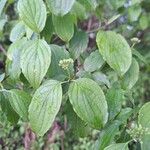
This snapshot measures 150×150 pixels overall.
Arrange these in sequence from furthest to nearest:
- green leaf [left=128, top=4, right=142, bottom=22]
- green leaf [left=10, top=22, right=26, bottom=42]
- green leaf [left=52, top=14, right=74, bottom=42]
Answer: green leaf [left=128, top=4, right=142, bottom=22], green leaf [left=10, top=22, right=26, bottom=42], green leaf [left=52, top=14, right=74, bottom=42]

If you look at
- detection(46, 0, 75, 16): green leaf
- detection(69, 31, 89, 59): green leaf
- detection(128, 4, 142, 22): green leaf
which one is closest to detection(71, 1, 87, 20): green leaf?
detection(69, 31, 89, 59): green leaf

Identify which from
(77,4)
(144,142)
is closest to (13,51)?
(77,4)

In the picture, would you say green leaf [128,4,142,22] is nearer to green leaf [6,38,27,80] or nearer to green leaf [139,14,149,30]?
green leaf [139,14,149,30]

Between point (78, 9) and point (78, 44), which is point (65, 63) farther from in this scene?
point (78, 9)

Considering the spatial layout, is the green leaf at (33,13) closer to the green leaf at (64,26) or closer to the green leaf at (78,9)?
the green leaf at (64,26)

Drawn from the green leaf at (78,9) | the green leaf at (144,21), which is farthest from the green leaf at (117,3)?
the green leaf at (78,9)

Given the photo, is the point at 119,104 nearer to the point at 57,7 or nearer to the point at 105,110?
the point at 105,110
